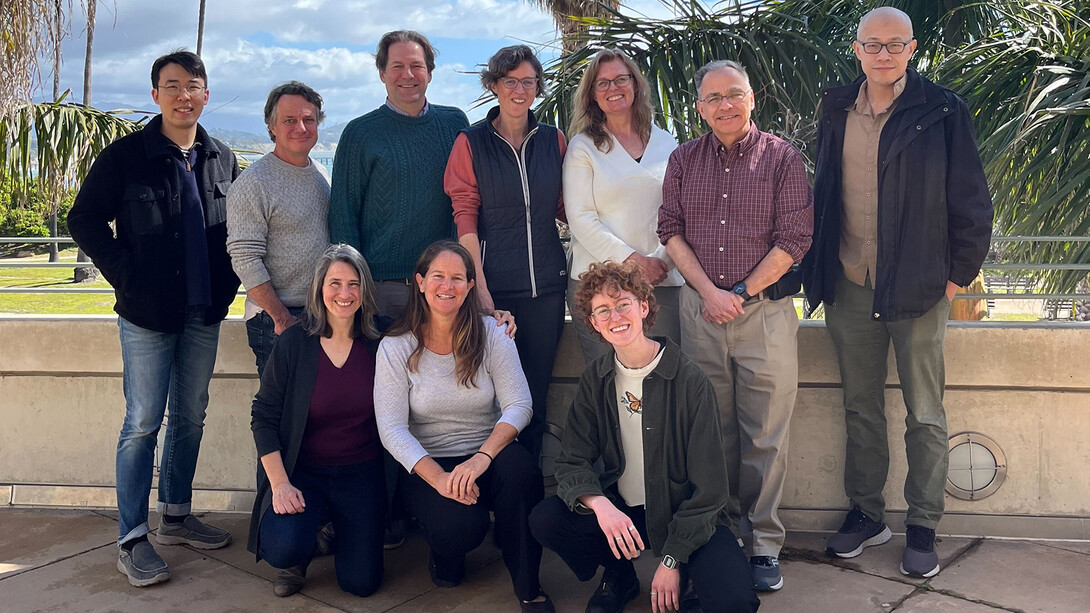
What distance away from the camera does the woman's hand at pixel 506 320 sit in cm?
346

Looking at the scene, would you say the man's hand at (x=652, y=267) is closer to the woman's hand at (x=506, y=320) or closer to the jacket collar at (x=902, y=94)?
the woman's hand at (x=506, y=320)

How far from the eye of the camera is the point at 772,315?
335cm

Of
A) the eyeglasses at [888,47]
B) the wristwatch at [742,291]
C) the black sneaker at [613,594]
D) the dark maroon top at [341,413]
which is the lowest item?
the black sneaker at [613,594]

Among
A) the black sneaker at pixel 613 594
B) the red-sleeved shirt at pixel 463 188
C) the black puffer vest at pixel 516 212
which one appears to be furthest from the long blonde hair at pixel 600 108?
the black sneaker at pixel 613 594

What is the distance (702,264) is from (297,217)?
1.60 metres

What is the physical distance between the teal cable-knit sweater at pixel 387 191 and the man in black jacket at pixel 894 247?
1.53 m

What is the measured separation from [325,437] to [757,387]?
1646mm

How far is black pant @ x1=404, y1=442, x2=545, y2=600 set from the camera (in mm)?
3211

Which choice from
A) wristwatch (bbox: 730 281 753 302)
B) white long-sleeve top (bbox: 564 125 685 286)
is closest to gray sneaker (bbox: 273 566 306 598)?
white long-sleeve top (bbox: 564 125 685 286)

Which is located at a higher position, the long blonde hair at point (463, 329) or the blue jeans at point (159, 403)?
the long blonde hair at point (463, 329)

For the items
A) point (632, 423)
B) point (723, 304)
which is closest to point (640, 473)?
point (632, 423)

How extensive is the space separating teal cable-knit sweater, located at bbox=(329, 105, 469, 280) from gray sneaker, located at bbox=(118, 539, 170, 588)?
4.53ft

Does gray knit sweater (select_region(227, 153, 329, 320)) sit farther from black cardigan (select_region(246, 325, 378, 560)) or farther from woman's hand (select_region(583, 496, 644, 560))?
woman's hand (select_region(583, 496, 644, 560))

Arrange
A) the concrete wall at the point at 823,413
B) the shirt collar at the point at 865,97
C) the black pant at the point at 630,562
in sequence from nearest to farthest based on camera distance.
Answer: the black pant at the point at 630,562, the shirt collar at the point at 865,97, the concrete wall at the point at 823,413
